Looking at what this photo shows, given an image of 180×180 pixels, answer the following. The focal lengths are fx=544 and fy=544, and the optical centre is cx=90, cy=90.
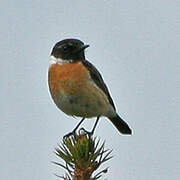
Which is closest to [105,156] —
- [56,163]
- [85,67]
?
[56,163]

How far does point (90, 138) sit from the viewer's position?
14.8ft

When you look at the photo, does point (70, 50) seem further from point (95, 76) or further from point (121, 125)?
point (121, 125)

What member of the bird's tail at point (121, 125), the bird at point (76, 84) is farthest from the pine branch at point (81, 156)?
the bird's tail at point (121, 125)

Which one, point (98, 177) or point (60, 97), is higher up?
point (60, 97)

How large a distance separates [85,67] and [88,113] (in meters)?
0.74

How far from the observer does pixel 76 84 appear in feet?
25.5

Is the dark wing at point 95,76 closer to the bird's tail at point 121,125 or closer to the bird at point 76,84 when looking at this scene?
the bird at point 76,84

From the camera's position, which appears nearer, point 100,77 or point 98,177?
point 98,177

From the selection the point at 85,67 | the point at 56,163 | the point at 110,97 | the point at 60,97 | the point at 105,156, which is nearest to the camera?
the point at 56,163

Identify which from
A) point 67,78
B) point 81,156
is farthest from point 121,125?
point 81,156

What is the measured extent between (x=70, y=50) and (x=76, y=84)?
73 cm

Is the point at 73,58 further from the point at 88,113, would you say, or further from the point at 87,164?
the point at 87,164

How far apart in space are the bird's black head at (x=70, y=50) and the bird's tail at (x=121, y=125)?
1571 mm

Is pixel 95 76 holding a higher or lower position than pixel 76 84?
higher
